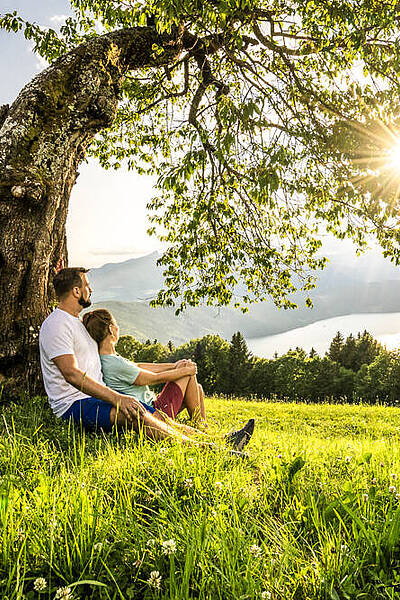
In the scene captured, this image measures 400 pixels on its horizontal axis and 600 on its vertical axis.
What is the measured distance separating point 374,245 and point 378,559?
10077 millimetres

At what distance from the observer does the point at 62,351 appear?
4758 mm

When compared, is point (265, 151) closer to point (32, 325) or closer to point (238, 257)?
point (32, 325)

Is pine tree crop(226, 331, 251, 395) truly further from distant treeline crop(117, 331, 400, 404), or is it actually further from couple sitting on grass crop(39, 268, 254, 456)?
couple sitting on grass crop(39, 268, 254, 456)

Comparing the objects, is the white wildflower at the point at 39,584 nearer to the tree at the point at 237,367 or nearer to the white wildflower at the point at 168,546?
the white wildflower at the point at 168,546

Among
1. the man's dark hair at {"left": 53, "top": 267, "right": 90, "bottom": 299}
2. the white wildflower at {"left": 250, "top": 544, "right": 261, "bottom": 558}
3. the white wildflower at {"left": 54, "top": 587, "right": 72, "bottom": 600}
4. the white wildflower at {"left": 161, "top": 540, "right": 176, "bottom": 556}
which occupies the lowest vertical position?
the white wildflower at {"left": 250, "top": 544, "right": 261, "bottom": 558}

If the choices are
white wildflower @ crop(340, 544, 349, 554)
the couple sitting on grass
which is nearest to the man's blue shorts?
the couple sitting on grass

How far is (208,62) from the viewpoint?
32.1 feet

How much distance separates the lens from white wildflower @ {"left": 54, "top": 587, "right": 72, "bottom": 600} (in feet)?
6.19

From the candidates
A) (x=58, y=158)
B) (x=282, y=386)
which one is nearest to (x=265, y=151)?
(x=58, y=158)

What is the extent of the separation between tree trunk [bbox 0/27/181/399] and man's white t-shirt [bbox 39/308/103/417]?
1137 mm

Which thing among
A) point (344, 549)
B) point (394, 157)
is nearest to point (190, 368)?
point (344, 549)

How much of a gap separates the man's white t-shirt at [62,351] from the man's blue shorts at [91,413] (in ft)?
0.35

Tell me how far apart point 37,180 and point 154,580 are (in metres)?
5.28

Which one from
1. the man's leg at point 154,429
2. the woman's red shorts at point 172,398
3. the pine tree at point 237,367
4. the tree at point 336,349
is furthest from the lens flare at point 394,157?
the pine tree at point 237,367
